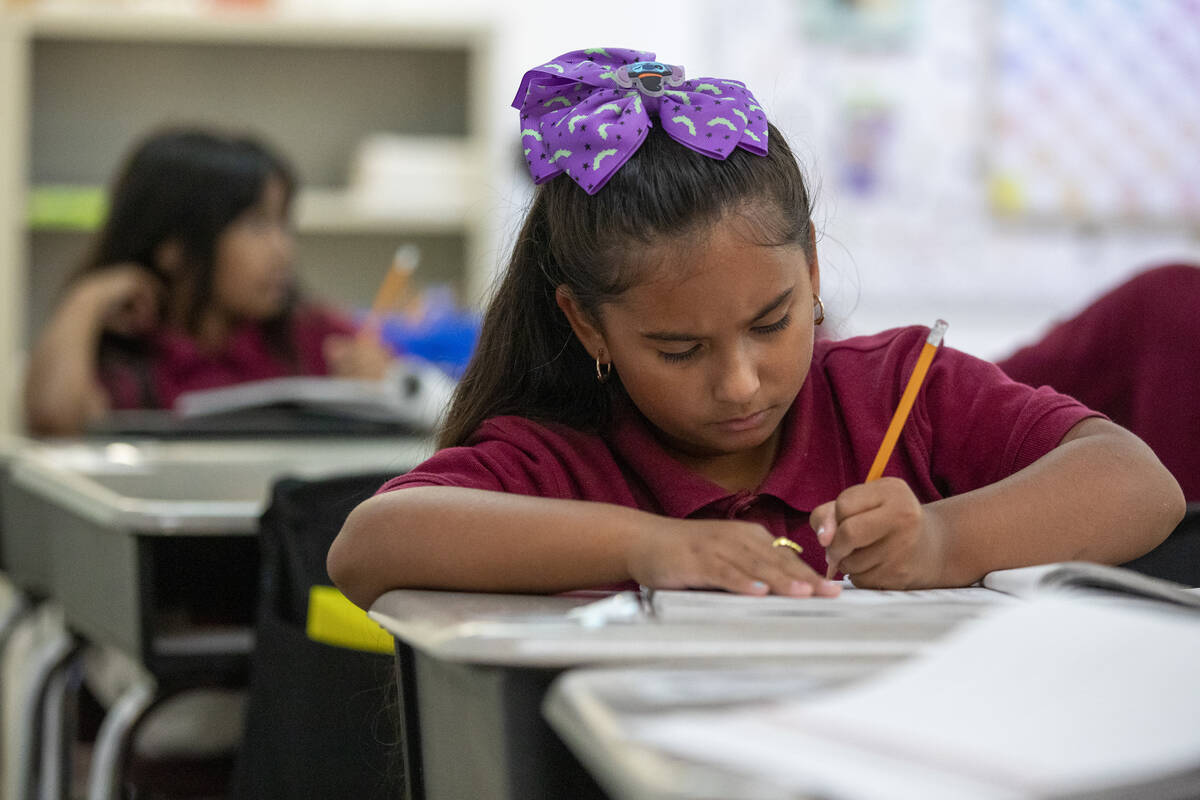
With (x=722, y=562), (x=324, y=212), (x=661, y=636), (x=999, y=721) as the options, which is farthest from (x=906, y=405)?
(x=324, y=212)

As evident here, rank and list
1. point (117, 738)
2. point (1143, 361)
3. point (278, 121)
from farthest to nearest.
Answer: point (278, 121) → point (117, 738) → point (1143, 361)

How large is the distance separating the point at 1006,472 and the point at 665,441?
0.25 metres

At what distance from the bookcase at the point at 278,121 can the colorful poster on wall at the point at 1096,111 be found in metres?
1.46

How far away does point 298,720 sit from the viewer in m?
1.11

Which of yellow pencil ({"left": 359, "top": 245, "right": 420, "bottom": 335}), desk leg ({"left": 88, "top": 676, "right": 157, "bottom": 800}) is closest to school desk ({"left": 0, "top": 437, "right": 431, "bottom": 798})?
desk leg ({"left": 88, "top": 676, "right": 157, "bottom": 800})

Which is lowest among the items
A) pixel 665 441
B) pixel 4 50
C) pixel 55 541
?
pixel 55 541

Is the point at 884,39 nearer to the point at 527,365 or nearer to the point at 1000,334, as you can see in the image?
the point at 1000,334

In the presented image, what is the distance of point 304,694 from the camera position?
1.10 m

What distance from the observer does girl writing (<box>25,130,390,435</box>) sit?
279 centimetres

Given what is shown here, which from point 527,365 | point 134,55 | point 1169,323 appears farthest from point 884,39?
point 527,365

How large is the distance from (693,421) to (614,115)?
0.22 metres

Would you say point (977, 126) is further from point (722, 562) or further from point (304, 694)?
point (722, 562)

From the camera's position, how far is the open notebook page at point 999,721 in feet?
1.25

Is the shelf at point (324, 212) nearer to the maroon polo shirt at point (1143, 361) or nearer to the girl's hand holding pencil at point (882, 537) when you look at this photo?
the maroon polo shirt at point (1143, 361)
